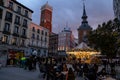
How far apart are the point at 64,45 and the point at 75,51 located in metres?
49.2

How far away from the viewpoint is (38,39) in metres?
50.1

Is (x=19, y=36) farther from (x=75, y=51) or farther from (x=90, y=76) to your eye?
(x=90, y=76)

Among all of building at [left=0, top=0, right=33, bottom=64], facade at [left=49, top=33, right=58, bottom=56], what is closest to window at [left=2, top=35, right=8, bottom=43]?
building at [left=0, top=0, right=33, bottom=64]

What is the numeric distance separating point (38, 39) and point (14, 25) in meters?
16.5

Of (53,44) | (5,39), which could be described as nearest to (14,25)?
(5,39)

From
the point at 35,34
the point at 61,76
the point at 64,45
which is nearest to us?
the point at 61,76

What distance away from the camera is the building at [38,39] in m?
46.9

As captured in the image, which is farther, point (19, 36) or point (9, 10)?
point (19, 36)

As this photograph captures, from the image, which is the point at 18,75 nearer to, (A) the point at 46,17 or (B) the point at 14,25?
(B) the point at 14,25

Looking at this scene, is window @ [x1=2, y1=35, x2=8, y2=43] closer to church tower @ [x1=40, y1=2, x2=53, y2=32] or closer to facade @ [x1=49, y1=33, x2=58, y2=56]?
facade @ [x1=49, y1=33, x2=58, y2=56]

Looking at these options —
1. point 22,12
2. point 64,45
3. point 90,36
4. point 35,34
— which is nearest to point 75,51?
point 90,36

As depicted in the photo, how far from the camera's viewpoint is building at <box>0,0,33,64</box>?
31.5 metres

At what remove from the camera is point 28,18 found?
3772cm

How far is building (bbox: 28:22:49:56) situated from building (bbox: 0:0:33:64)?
30.1 feet
